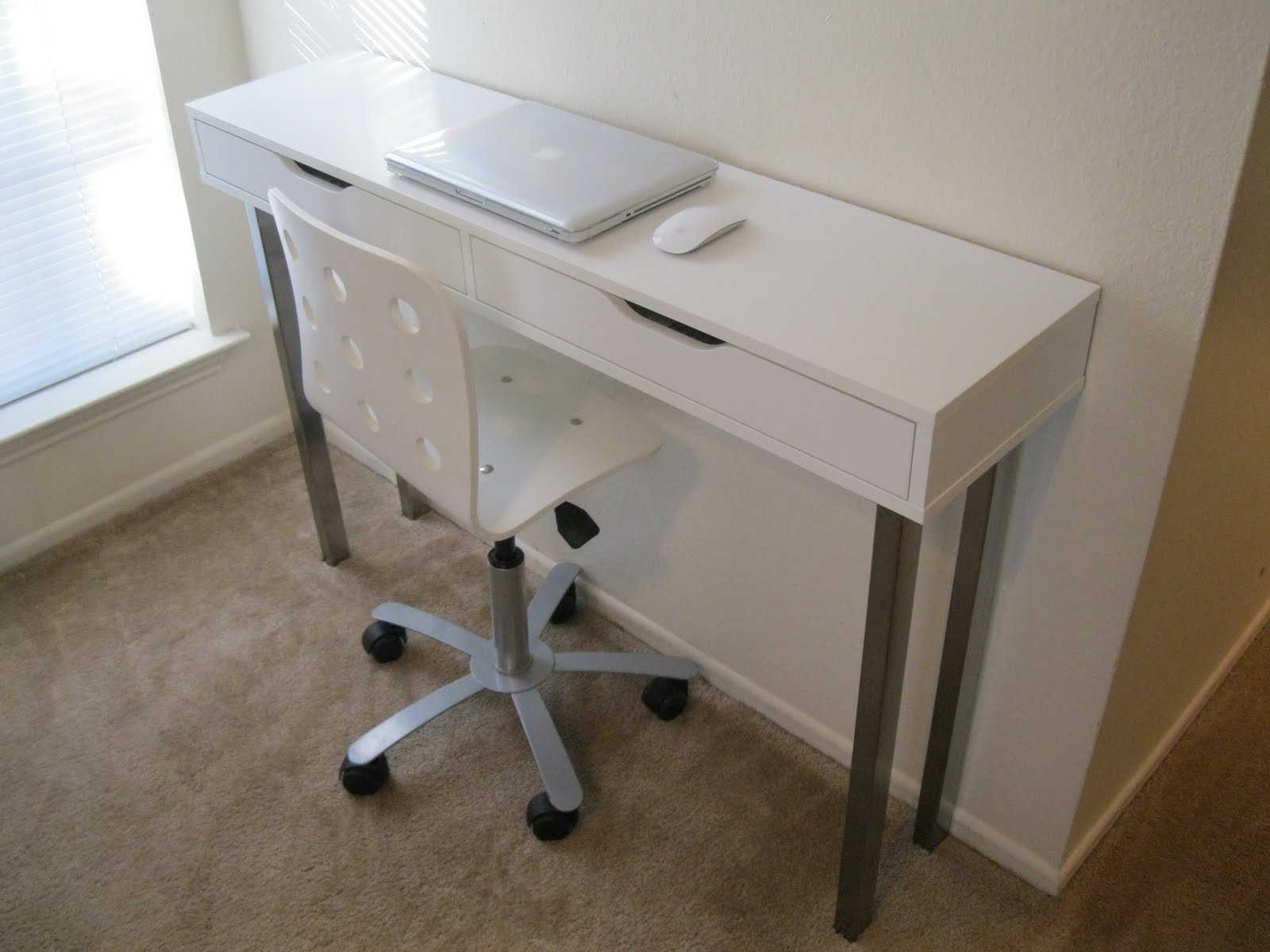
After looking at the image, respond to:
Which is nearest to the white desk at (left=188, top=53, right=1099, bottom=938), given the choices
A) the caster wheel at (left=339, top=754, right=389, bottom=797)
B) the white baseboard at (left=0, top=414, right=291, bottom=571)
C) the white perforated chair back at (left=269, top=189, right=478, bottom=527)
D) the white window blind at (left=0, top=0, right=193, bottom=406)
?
Answer: the white perforated chair back at (left=269, top=189, right=478, bottom=527)

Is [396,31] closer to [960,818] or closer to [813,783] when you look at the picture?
[813,783]

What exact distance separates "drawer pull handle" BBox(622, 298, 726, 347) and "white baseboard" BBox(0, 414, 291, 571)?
1395 mm

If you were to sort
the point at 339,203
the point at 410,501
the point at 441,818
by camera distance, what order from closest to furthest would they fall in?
the point at 339,203
the point at 441,818
the point at 410,501

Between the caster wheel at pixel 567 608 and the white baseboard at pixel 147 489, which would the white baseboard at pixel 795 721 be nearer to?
the caster wheel at pixel 567 608

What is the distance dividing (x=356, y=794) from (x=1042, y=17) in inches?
52.2

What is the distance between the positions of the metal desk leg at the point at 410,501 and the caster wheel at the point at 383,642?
351mm

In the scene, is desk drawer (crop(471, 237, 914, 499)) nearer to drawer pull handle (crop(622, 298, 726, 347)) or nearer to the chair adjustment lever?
drawer pull handle (crop(622, 298, 726, 347))

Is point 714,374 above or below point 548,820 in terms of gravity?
above

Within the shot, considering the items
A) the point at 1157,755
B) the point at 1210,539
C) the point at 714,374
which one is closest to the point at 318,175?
the point at 714,374

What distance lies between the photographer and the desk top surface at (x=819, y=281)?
1139mm

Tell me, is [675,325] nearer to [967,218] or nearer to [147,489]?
[967,218]

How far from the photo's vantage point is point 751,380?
1.21 meters

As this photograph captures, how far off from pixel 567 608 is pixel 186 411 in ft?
2.88

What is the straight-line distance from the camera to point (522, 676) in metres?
1.89
